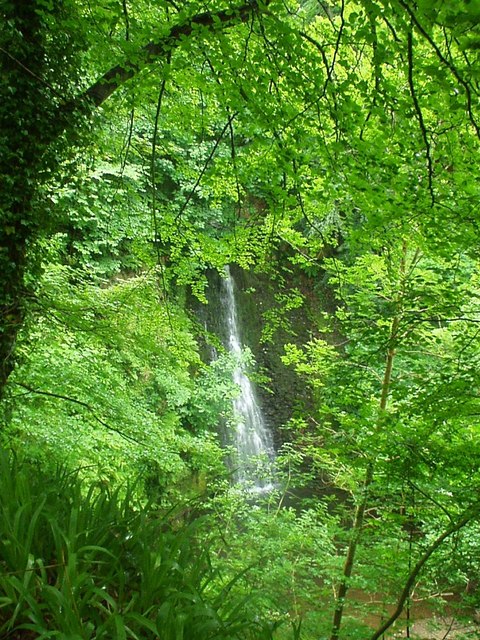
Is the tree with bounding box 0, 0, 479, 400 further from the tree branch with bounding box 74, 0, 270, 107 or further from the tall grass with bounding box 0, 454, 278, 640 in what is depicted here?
the tall grass with bounding box 0, 454, 278, 640

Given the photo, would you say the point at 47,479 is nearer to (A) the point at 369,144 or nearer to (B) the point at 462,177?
(A) the point at 369,144

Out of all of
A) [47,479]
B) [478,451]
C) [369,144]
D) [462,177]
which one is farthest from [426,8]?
[478,451]

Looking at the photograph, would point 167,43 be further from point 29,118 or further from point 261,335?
point 261,335

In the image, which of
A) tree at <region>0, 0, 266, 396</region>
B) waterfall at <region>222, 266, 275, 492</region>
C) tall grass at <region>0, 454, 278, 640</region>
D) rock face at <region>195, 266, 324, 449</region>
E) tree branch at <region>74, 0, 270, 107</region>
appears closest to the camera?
tall grass at <region>0, 454, 278, 640</region>

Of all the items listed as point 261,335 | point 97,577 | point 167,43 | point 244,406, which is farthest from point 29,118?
point 244,406

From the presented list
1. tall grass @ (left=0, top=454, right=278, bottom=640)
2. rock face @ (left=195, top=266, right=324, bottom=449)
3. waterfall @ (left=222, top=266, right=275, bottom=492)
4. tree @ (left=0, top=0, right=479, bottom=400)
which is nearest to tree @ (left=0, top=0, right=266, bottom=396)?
tree @ (left=0, top=0, right=479, bottom=400)

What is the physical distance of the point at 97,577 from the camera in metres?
1.49

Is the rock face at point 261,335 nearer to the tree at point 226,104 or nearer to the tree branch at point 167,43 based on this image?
the tree branch at point 167,43

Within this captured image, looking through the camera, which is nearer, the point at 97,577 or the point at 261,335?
the point at 97,577

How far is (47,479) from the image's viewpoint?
208cm

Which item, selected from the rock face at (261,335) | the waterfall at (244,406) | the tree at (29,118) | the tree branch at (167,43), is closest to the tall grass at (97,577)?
the tree at (29,118)

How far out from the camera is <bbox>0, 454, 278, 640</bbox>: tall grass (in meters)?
1.29

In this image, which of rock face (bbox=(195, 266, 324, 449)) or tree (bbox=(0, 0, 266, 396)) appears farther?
rock face (bbox=(195, 266, 324, 449))

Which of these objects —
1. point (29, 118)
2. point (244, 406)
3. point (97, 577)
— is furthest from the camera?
point (244, 406)
